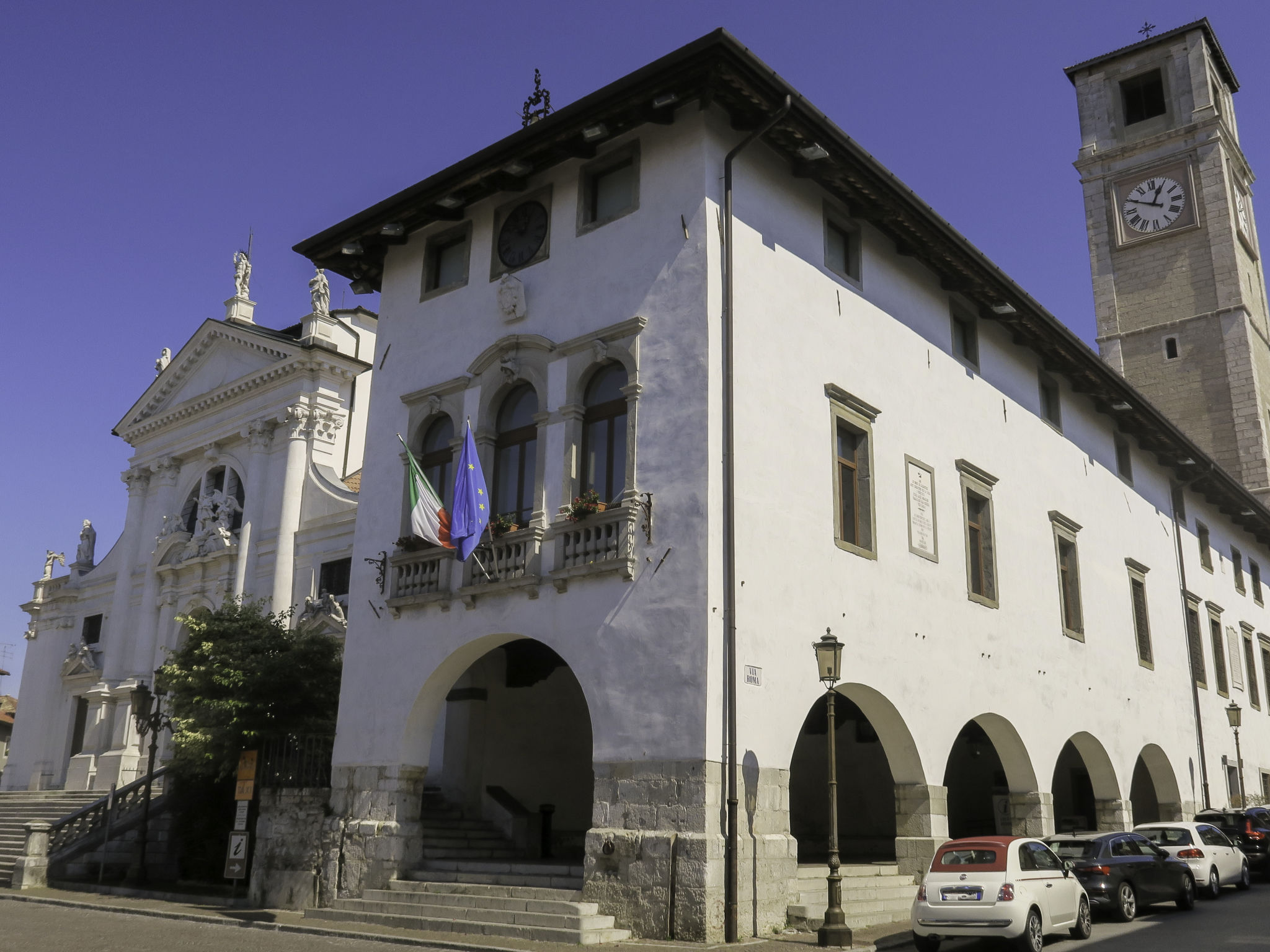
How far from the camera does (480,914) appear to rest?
584 inches

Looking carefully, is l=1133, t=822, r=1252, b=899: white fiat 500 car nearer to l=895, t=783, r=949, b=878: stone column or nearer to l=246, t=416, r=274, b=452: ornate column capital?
l=895, t=783, r=949, b=878: stone column

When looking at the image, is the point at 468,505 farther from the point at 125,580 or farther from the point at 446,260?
the point at 125,580

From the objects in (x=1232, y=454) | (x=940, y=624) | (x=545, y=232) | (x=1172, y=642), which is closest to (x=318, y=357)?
(x=545, y=232)

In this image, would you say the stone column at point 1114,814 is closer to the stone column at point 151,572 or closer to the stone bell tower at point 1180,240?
the stone bell tower at point 1180,240

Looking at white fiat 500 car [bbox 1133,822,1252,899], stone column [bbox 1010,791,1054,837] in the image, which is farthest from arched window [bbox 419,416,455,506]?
white fiat 500 car [bbox 1133,822,1252,899]

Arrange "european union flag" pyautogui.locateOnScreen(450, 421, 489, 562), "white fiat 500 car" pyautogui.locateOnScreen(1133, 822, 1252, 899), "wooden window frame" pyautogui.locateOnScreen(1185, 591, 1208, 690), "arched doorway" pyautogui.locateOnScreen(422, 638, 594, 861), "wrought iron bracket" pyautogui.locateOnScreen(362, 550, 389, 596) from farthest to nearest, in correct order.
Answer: "wooden window frame" pyautogui.locateOnScreen(1185, 591, 1208, 690)
"arched doorway" pyautogui.locateOnScreen(422, 638, 594, 861)
"white fiat 500 car" pyautogui.locateOnScreen(1133, 822, 1252, 899)
"wrought iron bracket" pyautogui.locateOnScreen(362, 550, 389, 596)
"european union flag" pyautogui.locateOnScreen(450, 421, 489, 562)

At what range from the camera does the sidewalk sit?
1326cm

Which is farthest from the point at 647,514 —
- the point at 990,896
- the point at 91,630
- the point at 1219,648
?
the point at 91,630

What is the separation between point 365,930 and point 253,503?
20908mm

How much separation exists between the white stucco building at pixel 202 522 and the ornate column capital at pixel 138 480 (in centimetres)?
5

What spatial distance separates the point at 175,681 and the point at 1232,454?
3989cm

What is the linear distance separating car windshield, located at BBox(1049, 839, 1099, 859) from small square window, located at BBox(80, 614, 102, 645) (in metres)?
33.1

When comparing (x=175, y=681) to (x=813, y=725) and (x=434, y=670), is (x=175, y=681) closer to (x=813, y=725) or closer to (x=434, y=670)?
(x=434, y=670)

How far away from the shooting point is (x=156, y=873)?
82.9 ft
